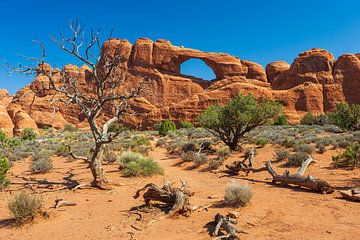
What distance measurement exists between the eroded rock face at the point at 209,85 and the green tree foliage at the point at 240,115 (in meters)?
40.3

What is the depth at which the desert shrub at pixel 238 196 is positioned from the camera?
6.09 m

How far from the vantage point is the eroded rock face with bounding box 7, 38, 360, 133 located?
192 feet

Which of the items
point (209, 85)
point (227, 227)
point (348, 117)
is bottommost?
point (227, 227)

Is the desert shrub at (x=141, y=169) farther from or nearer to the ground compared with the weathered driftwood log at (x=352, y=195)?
farther from the ground

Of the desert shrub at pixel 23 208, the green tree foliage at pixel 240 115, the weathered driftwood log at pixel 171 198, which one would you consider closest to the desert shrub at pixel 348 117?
the green tree foliage at pixel 240 115

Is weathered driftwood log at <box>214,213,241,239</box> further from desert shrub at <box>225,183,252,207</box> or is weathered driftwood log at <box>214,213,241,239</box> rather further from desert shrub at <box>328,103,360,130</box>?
desert shrub at <box>328,103,360,130</box>

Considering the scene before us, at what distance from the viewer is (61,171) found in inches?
494

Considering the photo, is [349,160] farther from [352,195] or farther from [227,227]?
[227,227]

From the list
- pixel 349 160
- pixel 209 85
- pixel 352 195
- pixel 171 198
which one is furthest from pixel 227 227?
pixel 209 85

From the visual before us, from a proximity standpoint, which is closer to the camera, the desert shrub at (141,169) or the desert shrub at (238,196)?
the desert shrub at (238,196)

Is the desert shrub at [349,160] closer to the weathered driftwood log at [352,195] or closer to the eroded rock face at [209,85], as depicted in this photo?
the weathered driftwood log at [352,195]

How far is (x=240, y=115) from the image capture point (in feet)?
51.2

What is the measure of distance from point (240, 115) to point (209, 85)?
50.7 metres

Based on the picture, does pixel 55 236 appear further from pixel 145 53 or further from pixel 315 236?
pixel 145 53
